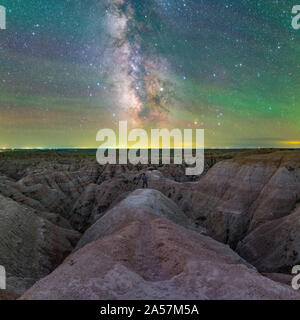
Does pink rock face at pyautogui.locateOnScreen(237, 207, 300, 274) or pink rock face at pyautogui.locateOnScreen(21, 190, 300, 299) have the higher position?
pink rock face at pyautogui.locateOnScreen(21, 190, 300, 299)

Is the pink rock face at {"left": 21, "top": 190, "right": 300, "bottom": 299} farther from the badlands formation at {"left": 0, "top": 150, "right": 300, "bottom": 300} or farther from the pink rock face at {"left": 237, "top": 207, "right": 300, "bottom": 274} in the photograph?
the pink rock face at {"left": 237, "top": 207, "right": 300, "bottom": 274}

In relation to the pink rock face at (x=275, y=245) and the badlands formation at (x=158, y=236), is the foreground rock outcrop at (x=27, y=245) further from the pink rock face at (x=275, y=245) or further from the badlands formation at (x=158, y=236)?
the pink rock face at (x=275, y=245)

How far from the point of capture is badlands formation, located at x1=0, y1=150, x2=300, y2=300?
11.2 m

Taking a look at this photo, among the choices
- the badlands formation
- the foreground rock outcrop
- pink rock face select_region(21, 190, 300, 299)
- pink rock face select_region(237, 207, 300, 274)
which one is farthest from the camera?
pink rock face select_region(237, 207, 300, 274)

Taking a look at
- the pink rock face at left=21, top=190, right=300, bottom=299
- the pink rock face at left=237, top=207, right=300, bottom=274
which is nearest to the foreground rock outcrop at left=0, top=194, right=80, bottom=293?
the pink rock face at left=21, top=190, right=300, bottom=299

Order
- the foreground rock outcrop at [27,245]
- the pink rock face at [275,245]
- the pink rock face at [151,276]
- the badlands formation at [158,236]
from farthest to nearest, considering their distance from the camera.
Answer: the pink rock face at [275,245]
the foreground rock outcrop at [27,245]
the badlands formation at [158,236]
the pink rock face at [151,276]

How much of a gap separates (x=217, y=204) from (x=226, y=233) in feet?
21.3

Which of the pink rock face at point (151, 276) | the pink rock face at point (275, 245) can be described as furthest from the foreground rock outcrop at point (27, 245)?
the pink rock face at point (275, 245)

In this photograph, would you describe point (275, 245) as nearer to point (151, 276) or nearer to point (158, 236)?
point (158, 236)

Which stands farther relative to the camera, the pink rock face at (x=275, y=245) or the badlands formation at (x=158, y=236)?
the pink rock face at (x=275, y=245)

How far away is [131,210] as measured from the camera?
27469 mm

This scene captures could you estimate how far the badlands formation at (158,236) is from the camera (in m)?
11.2

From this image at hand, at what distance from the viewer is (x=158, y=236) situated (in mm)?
18281
